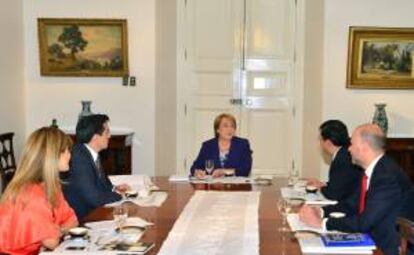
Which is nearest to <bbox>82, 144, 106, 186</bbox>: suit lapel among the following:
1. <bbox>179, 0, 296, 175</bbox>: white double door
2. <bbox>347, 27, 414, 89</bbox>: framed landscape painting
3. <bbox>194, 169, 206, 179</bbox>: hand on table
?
<bbox>194, 169, 206, 179</bbox>: hand on table

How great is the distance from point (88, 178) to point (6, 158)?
101 inches

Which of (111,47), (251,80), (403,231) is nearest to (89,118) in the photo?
(403,231)

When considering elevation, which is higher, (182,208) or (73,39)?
(73,39)

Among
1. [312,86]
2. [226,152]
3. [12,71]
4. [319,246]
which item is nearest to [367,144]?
[319,246]

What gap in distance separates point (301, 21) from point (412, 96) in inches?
60.5

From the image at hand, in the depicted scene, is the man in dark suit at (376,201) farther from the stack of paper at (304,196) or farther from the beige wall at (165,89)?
the beige wall at (165,89)

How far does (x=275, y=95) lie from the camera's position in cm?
727

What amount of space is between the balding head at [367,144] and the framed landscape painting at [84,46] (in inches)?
163

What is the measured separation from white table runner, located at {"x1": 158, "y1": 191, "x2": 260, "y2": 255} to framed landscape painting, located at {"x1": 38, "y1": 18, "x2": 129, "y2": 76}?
3.47 meters

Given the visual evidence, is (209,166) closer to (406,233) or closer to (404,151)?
(406,233)

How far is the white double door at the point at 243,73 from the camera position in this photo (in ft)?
23.6

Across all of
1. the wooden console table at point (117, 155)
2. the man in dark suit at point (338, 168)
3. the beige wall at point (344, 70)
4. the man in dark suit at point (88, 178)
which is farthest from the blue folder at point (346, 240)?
the beige wall at point (344, 70)

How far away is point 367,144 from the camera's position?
3.17 metres

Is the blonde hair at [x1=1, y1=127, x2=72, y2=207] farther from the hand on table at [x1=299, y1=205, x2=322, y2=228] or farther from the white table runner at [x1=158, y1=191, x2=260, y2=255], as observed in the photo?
the hand on table at [x1=299, y1=205, x2=322, y2=228]
